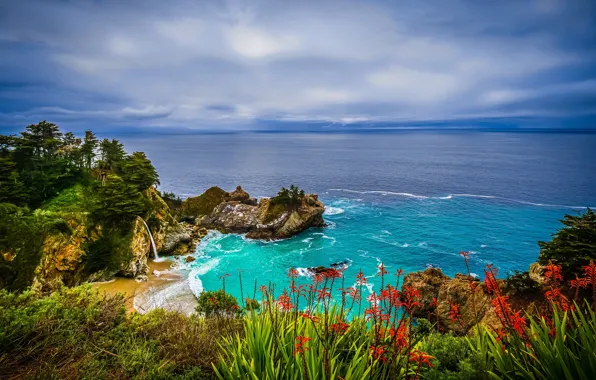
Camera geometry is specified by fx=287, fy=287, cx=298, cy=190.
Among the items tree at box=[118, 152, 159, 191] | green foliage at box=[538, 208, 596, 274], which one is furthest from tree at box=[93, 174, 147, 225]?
green foliage at box=[538, 208, 596, 274]

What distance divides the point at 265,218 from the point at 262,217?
0.55 metres

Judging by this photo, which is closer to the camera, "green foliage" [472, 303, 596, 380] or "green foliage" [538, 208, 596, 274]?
"green foliage" [472, 303, 596, 380]

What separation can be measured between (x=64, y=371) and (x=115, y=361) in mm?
897

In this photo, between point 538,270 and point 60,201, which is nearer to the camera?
point 538,270

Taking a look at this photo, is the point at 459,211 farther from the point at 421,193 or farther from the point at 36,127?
the point at 36,127

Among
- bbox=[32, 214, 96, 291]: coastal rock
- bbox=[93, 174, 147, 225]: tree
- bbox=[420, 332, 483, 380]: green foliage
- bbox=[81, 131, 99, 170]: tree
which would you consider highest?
bbox=[81, 131, 99, 170]: tree

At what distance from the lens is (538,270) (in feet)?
48.3

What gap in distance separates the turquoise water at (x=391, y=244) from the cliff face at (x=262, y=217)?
5.02 feet

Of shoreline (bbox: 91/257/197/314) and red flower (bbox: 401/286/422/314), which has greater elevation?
red flower (bbox: 401/286/422/314)

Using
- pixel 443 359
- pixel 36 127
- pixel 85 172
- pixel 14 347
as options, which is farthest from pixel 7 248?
pixel 443 359

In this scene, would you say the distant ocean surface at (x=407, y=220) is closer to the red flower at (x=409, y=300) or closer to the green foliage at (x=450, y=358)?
the green foliage at (x=450, y=358)

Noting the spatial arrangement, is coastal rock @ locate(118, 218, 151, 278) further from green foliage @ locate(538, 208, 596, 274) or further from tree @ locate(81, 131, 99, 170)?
green foliage @ locate(538, 208, 596, 274)

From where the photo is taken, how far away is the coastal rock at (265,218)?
39.0 metres

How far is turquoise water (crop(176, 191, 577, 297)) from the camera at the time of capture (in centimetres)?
2864
